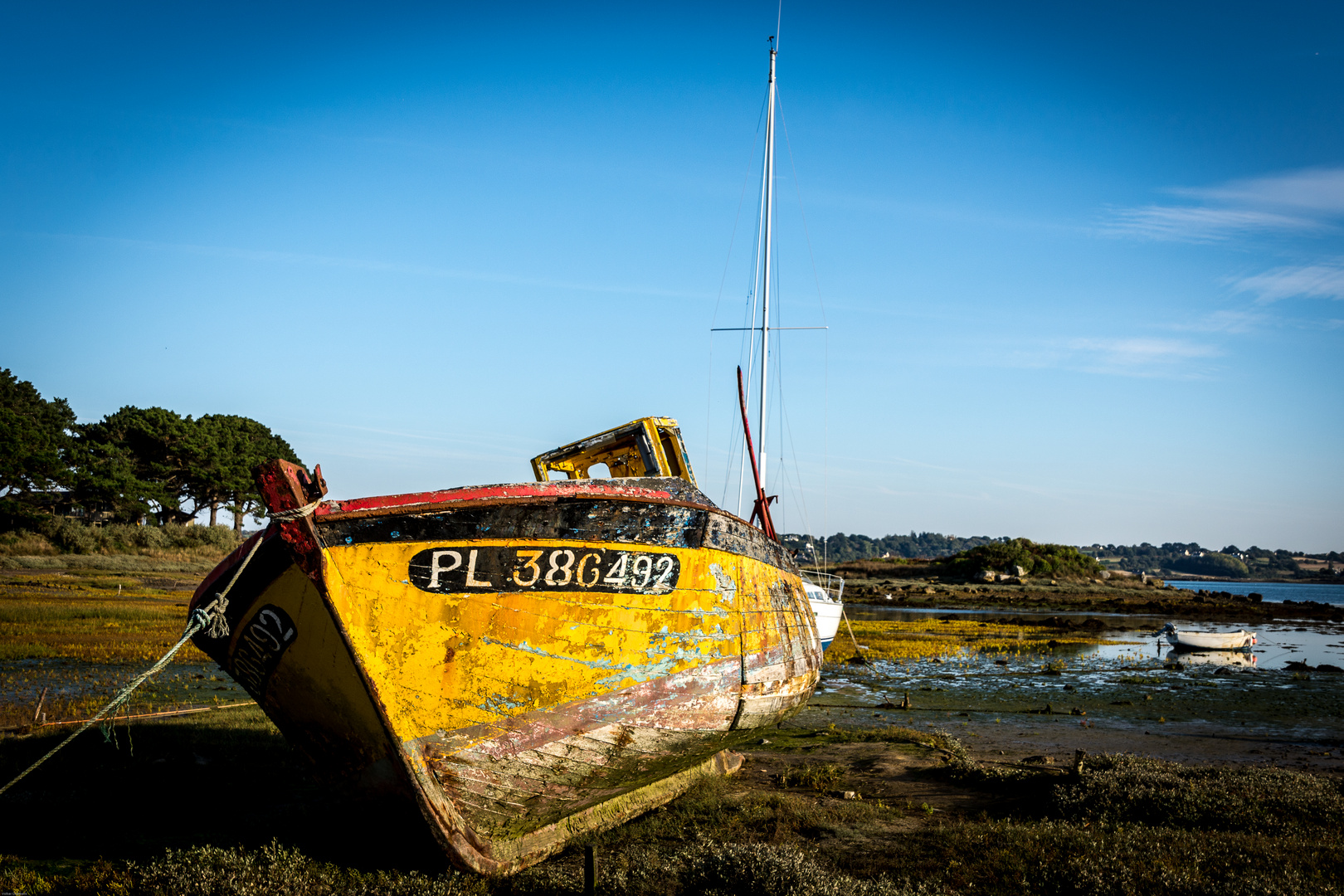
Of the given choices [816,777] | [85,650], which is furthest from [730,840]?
[85,650]

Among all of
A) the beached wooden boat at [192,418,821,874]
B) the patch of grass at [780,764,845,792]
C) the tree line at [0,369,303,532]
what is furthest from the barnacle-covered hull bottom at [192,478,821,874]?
the tree line at [0,369,303,532]

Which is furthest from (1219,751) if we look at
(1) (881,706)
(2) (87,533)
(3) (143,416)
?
(3) (143,416)

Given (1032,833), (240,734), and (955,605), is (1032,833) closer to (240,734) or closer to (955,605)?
(240,734)

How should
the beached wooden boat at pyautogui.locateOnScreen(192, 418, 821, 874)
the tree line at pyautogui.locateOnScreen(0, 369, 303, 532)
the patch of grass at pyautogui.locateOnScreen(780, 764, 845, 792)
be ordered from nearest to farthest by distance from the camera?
the beached wooden boat at pyautogui.locateOnScreen(192, 418, 821, 874), the patch of grass at pyautogui.locateOnScreen(780, 764, 845, 792), the tree line at pyautogui.locateOnScreen(0, 369, 303, 532)

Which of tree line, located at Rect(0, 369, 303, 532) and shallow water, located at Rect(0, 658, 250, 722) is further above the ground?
tree line, located at Rect(0, 369, 303, 532)

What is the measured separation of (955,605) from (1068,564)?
3257 centimetres

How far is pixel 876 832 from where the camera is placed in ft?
24.9

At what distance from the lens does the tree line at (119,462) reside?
48688mm

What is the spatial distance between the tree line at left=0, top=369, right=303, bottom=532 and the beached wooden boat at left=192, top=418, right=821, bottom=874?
2050 inches

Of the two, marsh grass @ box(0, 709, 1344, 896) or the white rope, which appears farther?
marsh grass @ box(0, 709, 1344, 896)

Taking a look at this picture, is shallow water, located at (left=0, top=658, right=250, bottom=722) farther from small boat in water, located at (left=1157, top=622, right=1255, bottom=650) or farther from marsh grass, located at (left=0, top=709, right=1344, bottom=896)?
small boat in water, located at (left=1157, top=622, right=1255, bottom=650)

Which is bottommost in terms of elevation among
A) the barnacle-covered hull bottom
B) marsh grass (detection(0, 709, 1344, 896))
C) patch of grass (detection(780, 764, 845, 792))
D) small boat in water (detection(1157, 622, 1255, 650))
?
small boat in water (detection(1157, 622, 1255, 650))

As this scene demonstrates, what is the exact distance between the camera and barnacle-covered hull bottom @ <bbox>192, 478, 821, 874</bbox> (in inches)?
219

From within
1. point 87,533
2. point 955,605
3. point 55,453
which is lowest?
point 955,605
